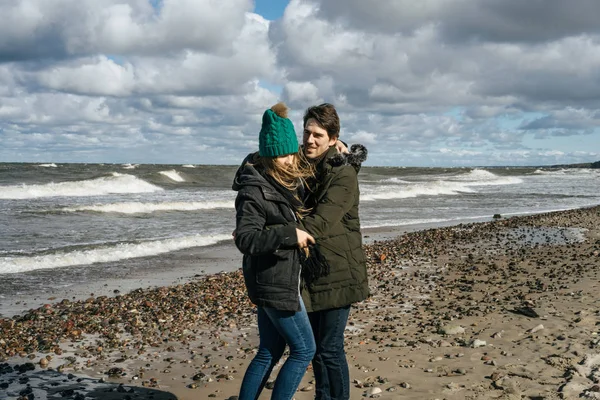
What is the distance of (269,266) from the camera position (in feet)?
11.1

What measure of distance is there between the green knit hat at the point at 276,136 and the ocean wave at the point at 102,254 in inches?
415

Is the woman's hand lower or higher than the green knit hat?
lower

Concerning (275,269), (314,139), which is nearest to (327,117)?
(314,139)

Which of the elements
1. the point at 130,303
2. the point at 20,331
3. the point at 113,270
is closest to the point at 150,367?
the point at 20,331

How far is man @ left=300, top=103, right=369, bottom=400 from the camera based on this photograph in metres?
3.62

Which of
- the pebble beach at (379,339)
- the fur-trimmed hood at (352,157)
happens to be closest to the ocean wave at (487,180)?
the pebble beach at (379,339)

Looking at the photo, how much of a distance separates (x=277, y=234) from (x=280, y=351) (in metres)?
0.97

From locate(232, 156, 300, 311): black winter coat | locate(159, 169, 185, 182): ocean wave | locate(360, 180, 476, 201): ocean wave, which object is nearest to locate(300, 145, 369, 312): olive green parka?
locate(232, 156, 300, 311): black winter coat

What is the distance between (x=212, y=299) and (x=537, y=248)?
849cm

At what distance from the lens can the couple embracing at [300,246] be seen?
3352 mm

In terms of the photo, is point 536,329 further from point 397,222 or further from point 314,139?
point 397,222

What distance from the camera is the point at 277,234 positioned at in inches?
128

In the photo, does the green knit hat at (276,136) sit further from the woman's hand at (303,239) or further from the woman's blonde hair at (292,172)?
the woman's hand at (303,239)

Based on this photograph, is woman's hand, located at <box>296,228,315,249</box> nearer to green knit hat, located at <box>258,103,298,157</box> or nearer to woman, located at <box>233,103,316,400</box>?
woman, located at <box>233,103,316,400</box>
